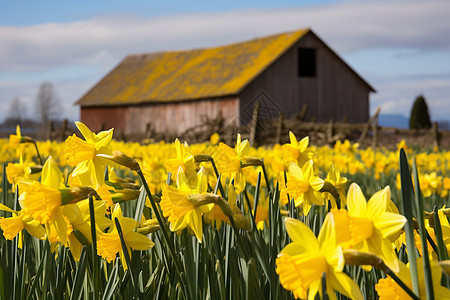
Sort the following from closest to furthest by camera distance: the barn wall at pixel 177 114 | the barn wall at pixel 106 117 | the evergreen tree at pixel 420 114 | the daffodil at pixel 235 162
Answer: the daffodil at pixel 235 162 < the barn wall at pixel 177 114 < the barn wall at pixel 106 117 < the evergreen tree at pixel 420 114

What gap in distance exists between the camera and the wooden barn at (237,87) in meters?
23.8

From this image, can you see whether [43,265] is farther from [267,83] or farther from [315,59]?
[315,59]

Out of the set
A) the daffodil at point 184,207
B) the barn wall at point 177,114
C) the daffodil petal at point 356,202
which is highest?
the barn wall at point 177,114

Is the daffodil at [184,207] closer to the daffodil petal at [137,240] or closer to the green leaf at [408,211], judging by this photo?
the daffodil petal at [137,240]

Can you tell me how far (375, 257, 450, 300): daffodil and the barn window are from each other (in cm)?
2585

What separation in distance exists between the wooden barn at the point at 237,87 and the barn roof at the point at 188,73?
6cm

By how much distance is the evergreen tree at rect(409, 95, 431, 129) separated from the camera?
3634 centimetres

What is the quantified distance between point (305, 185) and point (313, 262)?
0.81m

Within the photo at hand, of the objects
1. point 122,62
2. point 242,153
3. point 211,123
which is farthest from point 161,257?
point 122,62

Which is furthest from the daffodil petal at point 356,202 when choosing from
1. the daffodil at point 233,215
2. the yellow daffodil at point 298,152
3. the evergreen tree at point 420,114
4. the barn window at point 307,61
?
the evergreen tree at point 420,114

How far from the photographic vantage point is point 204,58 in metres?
28.4

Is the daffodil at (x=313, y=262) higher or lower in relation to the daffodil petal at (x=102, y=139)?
lower

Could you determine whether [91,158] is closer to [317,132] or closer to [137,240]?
[137,240]

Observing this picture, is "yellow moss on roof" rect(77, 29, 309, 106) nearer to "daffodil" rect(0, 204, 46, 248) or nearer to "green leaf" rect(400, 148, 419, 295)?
"daffodil" rect(0, 204, 46, 248)
